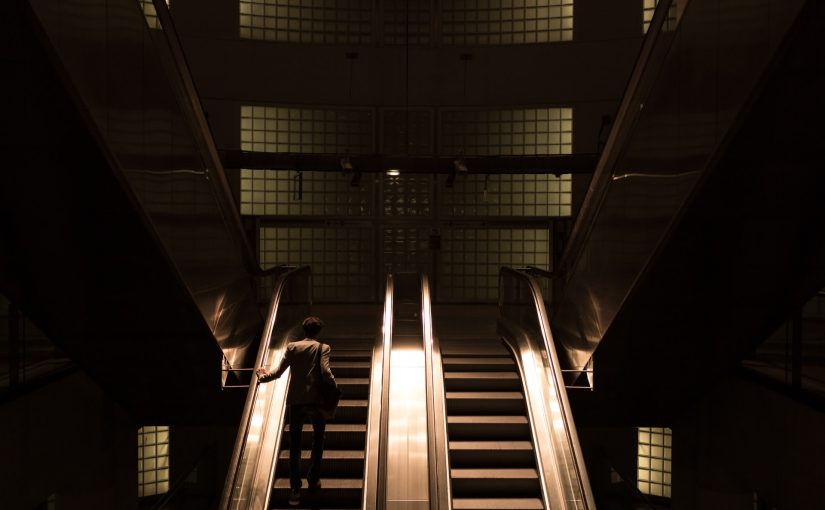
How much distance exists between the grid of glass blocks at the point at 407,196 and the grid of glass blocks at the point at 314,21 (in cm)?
242

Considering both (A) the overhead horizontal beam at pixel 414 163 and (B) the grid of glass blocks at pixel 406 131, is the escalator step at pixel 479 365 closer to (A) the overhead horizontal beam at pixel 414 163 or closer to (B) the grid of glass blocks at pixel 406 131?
(A) the overhead horizontal beam at pixel 414 163

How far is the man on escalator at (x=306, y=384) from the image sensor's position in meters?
5.59

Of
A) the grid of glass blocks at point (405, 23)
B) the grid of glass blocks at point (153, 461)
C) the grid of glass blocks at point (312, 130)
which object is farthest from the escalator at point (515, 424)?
the grid of glass blocks at point (405, 23)

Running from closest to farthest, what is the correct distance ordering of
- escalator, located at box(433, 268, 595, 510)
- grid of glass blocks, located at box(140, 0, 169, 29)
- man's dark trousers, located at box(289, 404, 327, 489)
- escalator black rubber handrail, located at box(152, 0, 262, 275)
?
grid of glass blocks, located at box(140, 0, 169, 29) < escalator black rubber handrail, located at box(152, 0, 262, 275) < man's dark trousers, located at box(289, 404, 327, 489) < escalator, located at box(433, 268, 595, 510)

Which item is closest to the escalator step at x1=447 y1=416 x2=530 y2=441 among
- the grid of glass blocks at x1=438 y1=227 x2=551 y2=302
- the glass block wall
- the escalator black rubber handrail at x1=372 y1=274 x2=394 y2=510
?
the escalator black rubber handrail at x1=372 y1=274 x2=394 y2=510

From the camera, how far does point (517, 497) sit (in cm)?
611

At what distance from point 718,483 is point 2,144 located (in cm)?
711

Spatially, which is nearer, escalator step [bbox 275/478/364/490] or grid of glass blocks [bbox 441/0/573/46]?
escalator step [bbox 275/478/364/490]

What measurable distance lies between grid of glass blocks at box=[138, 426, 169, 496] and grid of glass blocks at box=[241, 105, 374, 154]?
15.8 feet

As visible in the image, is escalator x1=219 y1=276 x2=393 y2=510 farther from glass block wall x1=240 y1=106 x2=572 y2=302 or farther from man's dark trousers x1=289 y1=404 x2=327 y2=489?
glass block wall x1=240 y1=106 x2=572 y2=302

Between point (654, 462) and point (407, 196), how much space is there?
5913mm

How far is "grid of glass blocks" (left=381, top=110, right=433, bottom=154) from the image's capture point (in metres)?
13.1

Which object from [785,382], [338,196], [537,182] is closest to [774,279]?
[785,382]

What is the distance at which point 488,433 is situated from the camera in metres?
6.75
